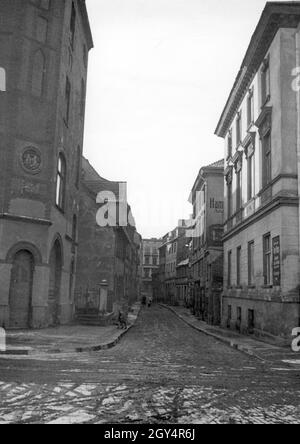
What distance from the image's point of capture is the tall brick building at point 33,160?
63.9 feet

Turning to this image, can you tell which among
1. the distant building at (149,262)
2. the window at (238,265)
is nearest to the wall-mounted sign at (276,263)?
the window at (238,265)

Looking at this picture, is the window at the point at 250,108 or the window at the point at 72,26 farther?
the window at the point at 72,26

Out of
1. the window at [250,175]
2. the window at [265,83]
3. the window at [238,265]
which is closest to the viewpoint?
the window at [265,83]

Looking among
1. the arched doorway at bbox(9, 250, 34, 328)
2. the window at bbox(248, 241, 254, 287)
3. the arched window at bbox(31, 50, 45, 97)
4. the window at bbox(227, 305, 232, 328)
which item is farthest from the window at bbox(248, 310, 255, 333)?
the arched window at bbox(31, 50, 45, 97)

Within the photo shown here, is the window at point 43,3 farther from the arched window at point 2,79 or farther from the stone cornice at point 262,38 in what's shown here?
the stone cornice at point 262,38

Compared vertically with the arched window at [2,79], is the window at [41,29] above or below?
above

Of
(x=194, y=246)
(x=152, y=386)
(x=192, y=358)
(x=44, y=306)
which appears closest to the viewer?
(x=152, y=386)

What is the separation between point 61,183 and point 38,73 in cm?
549

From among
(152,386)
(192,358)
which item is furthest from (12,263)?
(152,386)

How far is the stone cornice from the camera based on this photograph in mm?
17828

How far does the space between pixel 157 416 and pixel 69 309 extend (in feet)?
63.4

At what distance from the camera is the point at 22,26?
822 inches

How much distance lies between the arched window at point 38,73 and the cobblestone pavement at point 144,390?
13143 mm

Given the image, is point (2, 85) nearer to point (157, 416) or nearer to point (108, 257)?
point (108, 257)
